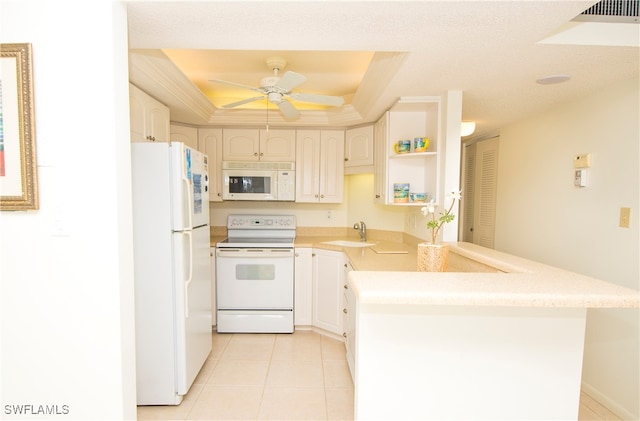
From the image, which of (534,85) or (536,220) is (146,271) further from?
(536,220)

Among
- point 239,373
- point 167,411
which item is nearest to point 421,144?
point 239,373

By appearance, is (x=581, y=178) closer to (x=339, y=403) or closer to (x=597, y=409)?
(x=597, y=409)

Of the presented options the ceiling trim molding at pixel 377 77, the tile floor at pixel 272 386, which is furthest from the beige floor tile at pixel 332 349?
the ceiling trim molding at pixel 377 77

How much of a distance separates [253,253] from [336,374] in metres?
1.34

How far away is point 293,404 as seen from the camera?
193cm

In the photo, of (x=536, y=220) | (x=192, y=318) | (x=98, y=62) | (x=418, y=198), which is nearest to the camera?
(x=98, y=62)

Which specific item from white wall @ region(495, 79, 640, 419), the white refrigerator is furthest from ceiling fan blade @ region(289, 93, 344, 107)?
white wall @ region(495, 79, 640, 419)

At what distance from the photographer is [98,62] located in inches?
47.3

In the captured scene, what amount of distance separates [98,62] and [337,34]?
41.0 inches

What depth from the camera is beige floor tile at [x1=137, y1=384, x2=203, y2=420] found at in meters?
1.82

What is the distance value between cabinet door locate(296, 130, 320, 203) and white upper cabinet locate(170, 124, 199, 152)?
1150 millimetres

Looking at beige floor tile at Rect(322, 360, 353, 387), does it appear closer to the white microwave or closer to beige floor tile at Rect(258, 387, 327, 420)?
beige floor tile at Rect(258, 387, 327, 420)

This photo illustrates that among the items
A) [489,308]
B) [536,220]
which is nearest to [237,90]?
[489,308]

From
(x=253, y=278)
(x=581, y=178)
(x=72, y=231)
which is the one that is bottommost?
(x=253, y=278)
